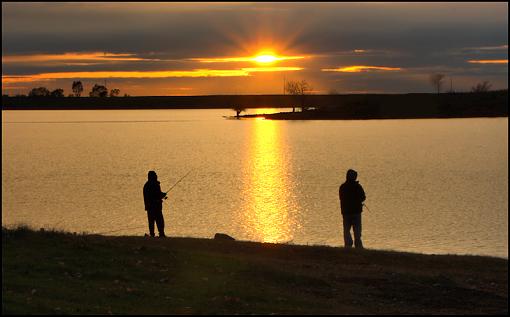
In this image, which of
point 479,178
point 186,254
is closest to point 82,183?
point 479,178

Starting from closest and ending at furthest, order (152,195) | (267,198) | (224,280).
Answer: (224,280)
(152,195)
(267,198)

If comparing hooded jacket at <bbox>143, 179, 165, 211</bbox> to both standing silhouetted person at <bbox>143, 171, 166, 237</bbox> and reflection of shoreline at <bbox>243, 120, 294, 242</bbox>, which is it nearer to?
standing silhouetted person at <bbox>143, 171, 166, 237</bbox>

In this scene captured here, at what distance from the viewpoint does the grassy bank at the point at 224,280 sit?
1177 cm

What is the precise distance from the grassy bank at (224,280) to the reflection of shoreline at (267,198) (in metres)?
11.6

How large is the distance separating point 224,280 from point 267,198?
29.3 metres

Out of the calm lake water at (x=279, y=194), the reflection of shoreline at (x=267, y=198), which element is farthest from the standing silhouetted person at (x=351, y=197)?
the reflection of shoreline at (x=267, y=198)

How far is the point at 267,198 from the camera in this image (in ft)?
140

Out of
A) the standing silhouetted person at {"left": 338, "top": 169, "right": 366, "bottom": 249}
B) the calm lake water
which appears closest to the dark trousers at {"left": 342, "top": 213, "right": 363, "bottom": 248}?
the standing silhouetted person at {"left": 338, "top": 169, "right": 366, "bottom": 249}

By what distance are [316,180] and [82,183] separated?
1458cm

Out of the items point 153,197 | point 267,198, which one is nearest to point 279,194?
point 267,198

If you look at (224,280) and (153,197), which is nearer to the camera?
(224,280)

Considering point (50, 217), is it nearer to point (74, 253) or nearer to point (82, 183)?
point (82, 183)

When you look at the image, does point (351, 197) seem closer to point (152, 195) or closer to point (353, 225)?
point (353, 225)

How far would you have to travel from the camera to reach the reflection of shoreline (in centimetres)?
3027
